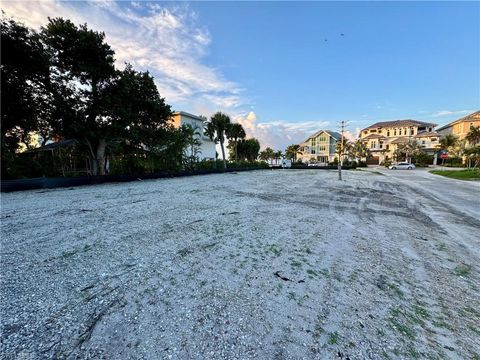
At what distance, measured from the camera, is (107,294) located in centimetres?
224

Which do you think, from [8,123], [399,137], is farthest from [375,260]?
[399,137]

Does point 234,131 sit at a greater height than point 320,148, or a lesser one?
greater

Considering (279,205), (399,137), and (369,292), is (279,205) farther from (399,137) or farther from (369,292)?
(399,137)

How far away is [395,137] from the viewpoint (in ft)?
183

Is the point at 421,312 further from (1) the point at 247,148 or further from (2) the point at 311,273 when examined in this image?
(1) the point at 247,148

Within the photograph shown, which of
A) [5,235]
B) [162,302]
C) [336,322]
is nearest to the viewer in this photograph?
[336,322]

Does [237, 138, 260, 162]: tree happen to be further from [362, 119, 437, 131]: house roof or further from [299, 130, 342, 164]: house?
[362, 119, 437, 131]: house roof

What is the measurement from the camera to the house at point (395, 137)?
49678 mm

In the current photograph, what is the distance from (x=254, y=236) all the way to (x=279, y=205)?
121 inches

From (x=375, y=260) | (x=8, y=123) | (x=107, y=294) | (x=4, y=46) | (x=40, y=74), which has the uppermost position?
(x=4, y=46)

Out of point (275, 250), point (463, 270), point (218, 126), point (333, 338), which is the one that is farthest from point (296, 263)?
point (218, 126)

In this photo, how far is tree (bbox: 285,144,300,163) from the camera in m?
63.1

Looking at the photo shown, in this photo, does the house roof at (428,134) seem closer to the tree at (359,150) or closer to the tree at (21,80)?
the tree at (359,150)

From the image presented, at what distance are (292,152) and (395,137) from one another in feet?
83.5
